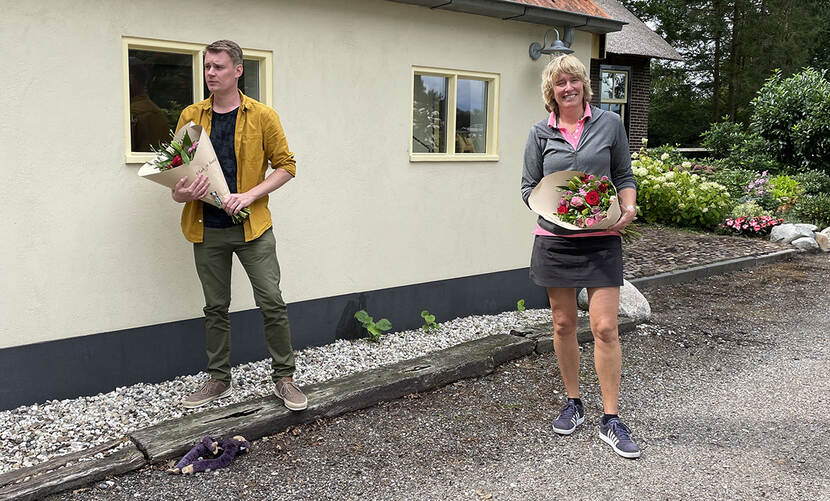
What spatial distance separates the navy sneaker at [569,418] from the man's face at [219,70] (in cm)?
277

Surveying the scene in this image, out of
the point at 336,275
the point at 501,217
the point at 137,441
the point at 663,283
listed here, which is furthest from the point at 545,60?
the point at 137,441

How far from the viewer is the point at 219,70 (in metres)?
3.94

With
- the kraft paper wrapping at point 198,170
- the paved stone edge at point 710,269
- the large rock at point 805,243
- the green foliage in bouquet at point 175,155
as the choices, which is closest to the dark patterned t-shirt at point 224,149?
the kraft paper wrapping at point 198,170

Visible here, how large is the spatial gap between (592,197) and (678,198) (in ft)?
34.0

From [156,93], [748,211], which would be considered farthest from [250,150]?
[748,211]

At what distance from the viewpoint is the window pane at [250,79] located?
497cm

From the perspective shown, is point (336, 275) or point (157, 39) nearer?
point (157, 39)

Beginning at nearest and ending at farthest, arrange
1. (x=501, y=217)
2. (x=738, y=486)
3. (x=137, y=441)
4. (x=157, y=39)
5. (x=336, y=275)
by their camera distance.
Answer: (x=738, y=486) < (x=137, y=441) < (x=157, y=39) < (x=336, y=275) < (x=501, y=217)

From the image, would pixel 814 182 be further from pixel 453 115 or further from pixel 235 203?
pixel 235 203

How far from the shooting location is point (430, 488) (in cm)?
358

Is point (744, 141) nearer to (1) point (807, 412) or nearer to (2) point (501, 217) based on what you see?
(2) point (501, 217)

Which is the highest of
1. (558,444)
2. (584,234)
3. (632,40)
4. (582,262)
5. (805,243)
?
(632,40)

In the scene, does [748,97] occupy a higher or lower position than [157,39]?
higher

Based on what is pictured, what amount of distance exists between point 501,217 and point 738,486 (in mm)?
3602
